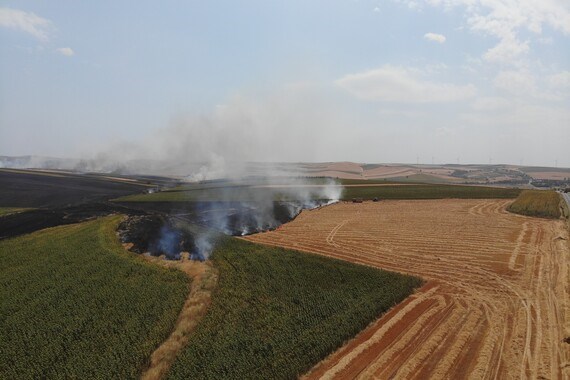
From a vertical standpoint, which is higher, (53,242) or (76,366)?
(53,242)

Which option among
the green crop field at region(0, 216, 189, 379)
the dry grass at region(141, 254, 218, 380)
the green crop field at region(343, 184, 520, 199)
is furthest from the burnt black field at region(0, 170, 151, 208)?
the green crop field at region(343, 184, 520, 199)

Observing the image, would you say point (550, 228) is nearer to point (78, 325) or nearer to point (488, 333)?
point (488, 333)

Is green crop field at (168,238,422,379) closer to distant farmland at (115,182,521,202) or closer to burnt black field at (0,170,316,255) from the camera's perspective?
burnt black field at (0,170,316,255)

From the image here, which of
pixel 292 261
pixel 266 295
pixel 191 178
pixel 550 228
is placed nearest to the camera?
pixel 266 295

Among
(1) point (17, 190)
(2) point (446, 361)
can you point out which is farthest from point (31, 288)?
(1) point (17, 190)

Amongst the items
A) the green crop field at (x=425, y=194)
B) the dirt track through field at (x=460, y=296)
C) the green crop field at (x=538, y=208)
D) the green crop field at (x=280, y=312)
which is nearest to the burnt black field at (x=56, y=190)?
the dirt track through field at (x=460, y=296)

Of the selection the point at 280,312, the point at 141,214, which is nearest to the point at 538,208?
the point at 280,312
